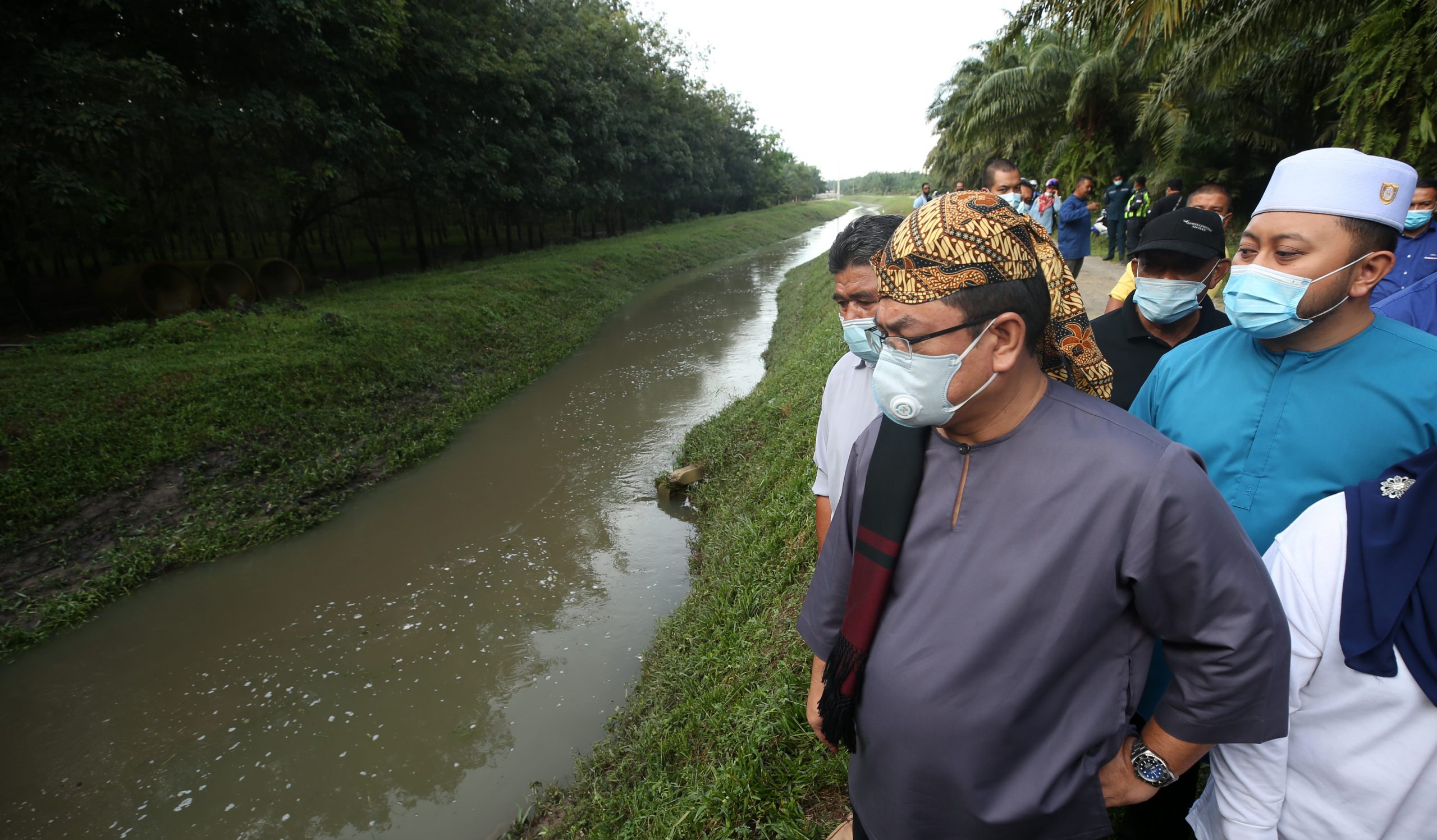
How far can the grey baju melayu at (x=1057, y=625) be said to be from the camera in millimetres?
1037

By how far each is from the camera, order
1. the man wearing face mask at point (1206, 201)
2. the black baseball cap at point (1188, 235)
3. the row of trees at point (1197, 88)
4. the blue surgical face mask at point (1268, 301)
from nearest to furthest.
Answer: the blue surgical face mask at point (1268, 301)
the black baseball cap at point (1188, 235)
the man wearing face mask at point (1206, 201)
the row of trees at point (1197, 88)

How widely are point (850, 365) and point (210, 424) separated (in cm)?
761

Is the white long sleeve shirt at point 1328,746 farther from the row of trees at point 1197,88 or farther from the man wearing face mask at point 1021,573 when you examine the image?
the row of trees at point 1197,88

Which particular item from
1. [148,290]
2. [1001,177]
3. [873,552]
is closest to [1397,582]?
[873,552]

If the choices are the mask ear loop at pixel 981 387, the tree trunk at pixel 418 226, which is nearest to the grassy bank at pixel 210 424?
the tree trunk at pixel 418 226

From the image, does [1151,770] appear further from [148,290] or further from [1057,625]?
[148,290]

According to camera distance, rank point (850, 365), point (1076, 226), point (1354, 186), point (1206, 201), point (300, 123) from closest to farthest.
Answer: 1. point (1354, 186)
2. point (850, 365)
3. point (1206, 201)
4. point (1076, 226)
5. point (300, 123)

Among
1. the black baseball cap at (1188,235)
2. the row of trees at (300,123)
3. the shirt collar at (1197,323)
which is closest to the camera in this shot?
the black baseball cap at (1188,235)

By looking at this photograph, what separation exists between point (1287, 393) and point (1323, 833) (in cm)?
92

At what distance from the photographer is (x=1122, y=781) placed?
3.94 feet

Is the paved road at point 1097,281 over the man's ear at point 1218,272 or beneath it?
beneath

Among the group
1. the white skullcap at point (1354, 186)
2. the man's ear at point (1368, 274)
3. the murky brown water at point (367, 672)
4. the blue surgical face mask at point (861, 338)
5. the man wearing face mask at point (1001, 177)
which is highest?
the man wearing face mask at point (1001, 177)

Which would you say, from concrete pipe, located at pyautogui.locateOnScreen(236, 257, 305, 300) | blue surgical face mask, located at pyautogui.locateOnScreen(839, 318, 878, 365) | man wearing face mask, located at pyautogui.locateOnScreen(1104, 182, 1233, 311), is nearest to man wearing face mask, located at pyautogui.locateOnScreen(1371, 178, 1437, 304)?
man wearing face mask, located at pyautogui.locateOnScreen(1104, 182, 1233, 311)

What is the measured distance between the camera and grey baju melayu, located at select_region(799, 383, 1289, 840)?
1037 mm
